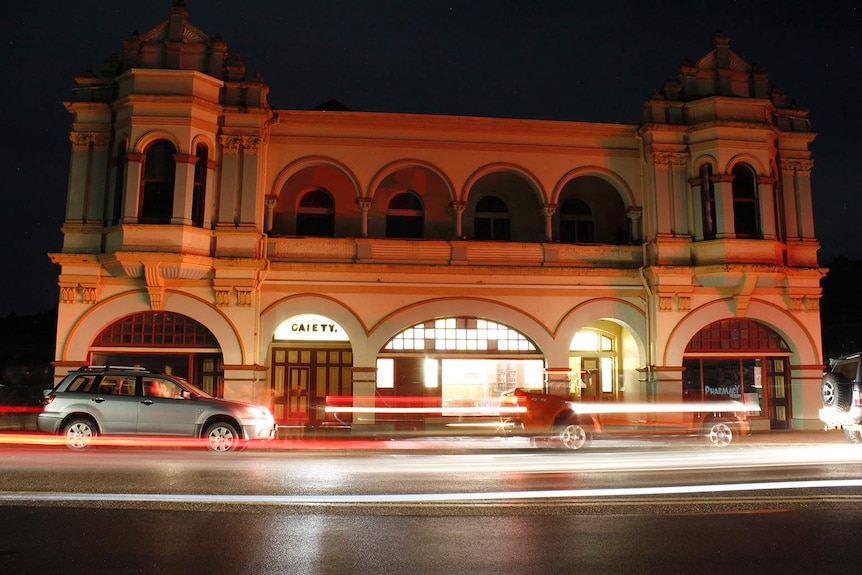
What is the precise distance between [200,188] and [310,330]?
16.3 ft

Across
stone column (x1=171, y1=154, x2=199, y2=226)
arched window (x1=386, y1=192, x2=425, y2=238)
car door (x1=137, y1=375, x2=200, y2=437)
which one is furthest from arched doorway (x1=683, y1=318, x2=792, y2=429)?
stone column (x1=171, y1=154, x2=199, y2=226)

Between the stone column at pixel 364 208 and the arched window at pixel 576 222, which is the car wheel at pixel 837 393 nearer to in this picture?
the arched window at pixel 576 222

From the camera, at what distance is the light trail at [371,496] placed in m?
9.27

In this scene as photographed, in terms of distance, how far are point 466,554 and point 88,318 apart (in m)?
16.0

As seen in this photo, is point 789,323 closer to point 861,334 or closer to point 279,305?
point 279,305

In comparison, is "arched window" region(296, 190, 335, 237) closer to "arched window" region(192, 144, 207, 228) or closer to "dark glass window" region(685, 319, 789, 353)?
"arched window" region(192, 144, 207, 228)

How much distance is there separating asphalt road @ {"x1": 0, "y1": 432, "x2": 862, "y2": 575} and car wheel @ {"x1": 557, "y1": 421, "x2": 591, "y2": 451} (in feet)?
6.13

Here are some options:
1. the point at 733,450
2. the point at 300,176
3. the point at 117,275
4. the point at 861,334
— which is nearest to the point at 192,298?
the point at 117,275

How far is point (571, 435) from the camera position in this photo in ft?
53.4

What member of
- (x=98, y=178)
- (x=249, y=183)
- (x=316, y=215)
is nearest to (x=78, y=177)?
(x=98, y=178)

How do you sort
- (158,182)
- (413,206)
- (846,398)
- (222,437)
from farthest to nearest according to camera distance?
(413,206), (158,182), (846,398), (222,437)

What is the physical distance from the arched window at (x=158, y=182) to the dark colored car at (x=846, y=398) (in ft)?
52.7

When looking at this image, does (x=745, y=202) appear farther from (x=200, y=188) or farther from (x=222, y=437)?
(x=222, y=437)

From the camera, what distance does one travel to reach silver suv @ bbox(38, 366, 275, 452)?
14820mm
